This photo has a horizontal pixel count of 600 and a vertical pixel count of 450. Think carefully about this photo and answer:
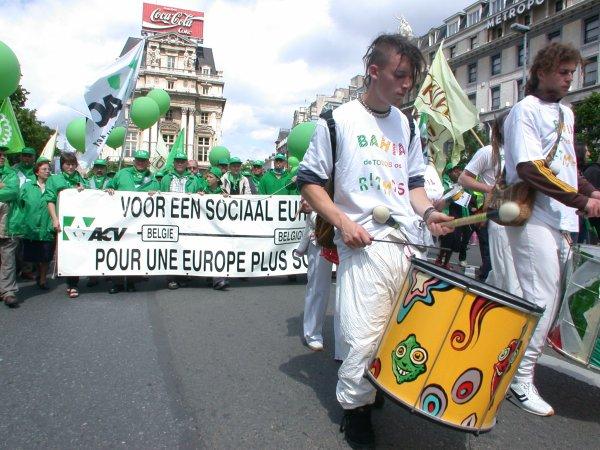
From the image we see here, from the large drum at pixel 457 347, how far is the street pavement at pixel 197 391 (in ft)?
2.09

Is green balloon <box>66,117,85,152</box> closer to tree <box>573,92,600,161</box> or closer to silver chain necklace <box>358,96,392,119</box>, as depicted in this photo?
silver chain necklace <box>358,96,392,119</box>

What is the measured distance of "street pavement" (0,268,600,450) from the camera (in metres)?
2.51

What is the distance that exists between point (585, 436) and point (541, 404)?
11.9 inches

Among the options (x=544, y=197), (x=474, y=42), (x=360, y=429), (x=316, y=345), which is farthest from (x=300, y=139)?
(x=474, y=42)

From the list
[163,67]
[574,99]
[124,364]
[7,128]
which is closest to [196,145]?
[163,67]

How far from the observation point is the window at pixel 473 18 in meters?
50.4

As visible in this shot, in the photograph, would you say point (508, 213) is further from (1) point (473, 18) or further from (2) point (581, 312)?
(1) point (473, 18)

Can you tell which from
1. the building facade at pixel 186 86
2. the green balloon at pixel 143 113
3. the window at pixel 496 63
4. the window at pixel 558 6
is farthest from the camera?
the building facade at pixel 186 86

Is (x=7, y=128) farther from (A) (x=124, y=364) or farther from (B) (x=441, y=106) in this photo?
(B) (x=441, y=106)

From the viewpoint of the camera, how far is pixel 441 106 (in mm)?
7578

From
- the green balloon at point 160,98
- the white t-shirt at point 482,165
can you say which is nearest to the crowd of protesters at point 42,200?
the white t-shirt at point 482,165

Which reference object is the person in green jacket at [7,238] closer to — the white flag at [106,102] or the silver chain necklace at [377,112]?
the white flag at [106,102]

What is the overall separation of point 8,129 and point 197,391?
24.2 ft

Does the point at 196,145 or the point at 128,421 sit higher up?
the point at 196,145
